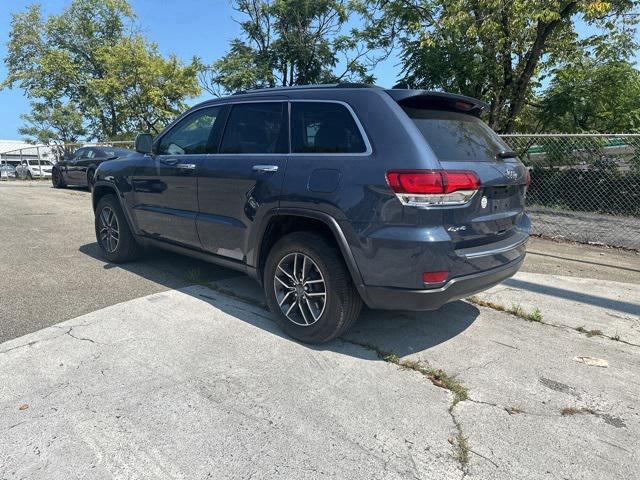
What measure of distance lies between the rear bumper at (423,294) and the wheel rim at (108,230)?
3.64 m

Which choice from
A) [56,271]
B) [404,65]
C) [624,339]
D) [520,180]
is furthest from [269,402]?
[404,65]

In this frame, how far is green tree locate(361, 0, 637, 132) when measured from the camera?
11.2 meters

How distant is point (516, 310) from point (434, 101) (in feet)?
7.04

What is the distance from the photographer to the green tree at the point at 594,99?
12672 mm

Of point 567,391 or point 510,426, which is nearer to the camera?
point 510,426

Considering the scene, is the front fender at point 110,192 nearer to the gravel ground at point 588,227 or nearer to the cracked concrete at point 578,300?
the cracked concrete at point 578,300

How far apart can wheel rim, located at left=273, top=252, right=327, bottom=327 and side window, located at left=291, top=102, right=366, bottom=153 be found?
825 millimetres

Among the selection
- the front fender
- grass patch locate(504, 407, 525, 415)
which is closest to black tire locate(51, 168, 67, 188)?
the front fender

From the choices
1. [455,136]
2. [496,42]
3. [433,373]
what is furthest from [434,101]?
[496,42]

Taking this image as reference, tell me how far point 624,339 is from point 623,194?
5.43 metres

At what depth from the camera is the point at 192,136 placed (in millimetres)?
4645

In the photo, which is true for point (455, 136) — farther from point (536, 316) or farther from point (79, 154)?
point (79, 154)

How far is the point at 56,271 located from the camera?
537 centimetres

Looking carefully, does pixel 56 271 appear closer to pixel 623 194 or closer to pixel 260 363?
pixel 260 363
